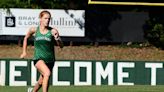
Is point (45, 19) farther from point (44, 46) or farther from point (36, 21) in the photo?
point (36, 21)

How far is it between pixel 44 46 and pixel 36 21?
1591cm

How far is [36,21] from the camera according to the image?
27047 millimetres

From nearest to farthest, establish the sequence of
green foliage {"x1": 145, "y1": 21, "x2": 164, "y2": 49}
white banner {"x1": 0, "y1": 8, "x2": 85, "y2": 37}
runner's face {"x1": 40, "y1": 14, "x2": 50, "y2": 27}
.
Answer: runner's face {"x1": 40, "y1": 14, "x2": 50, "y2": 27} → white banner {"x1": 0, "y1": 8, "x2": 85, "y2": 37} → green foliage {"x1": 145, "y1": 21, "x2": 164, "y2": 49}

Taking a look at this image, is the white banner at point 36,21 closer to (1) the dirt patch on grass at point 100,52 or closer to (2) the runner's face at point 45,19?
(1) the dirt patch on grass at point 100,52

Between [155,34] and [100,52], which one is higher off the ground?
[155,34]

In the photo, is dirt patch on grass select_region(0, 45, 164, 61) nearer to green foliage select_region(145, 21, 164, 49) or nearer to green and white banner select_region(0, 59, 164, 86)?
green foliage select_region(145, 21, 164, 49)

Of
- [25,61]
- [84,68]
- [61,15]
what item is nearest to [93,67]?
[84,68]

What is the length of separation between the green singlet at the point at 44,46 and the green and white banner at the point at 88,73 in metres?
7.81

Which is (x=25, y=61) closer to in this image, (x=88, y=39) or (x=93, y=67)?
(x=93, y=67)

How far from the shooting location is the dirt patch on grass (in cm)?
2655

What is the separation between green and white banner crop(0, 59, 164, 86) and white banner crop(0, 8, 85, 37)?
7969 mm

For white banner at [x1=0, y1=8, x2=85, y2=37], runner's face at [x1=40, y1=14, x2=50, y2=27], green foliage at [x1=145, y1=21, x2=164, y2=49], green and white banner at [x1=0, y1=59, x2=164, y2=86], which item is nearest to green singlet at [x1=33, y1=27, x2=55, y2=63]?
runner's face at [x1=40, y1=14, x2=50, y2=27]

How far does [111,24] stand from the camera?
27.8 m

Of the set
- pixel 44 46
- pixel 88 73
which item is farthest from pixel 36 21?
pixel 44 46
